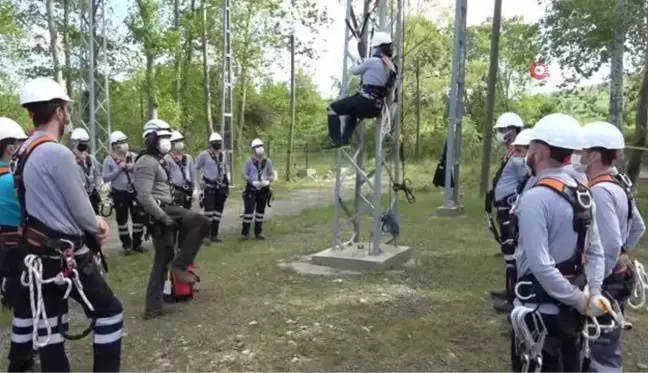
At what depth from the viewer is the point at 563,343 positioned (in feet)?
11.0

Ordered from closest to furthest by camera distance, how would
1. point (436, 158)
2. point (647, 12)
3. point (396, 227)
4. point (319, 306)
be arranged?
1. point (319, 306)
2. point (396, 227)
3. point (647, 12)
4. point (436, 158)

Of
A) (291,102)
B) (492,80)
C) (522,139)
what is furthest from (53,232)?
(291,102)

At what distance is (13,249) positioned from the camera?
4355 mm

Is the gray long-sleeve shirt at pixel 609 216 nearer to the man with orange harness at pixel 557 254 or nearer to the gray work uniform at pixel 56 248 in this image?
the man with orange harness at pixel 557 254

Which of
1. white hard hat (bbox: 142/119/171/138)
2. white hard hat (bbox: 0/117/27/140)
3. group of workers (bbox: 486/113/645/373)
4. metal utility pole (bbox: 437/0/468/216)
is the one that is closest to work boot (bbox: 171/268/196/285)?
white hard hat (bbox: 142/119/171/138)

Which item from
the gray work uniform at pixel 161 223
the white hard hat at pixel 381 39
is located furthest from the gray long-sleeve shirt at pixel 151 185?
the white hard hat at pixel 381 39

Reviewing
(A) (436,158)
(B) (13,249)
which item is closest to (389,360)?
(B) (13,249)

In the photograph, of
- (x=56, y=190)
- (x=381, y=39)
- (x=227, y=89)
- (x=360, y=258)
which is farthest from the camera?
(x=227, y=89)

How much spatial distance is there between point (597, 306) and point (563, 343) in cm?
28

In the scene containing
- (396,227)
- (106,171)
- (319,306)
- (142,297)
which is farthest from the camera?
(106,171)

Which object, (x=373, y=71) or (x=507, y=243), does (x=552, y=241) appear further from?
(x=373, y=71)

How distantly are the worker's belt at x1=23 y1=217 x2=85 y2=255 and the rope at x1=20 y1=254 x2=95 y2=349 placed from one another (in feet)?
0.21

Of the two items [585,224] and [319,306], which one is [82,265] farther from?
[319,306]

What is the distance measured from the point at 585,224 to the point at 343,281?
17.3 feet
